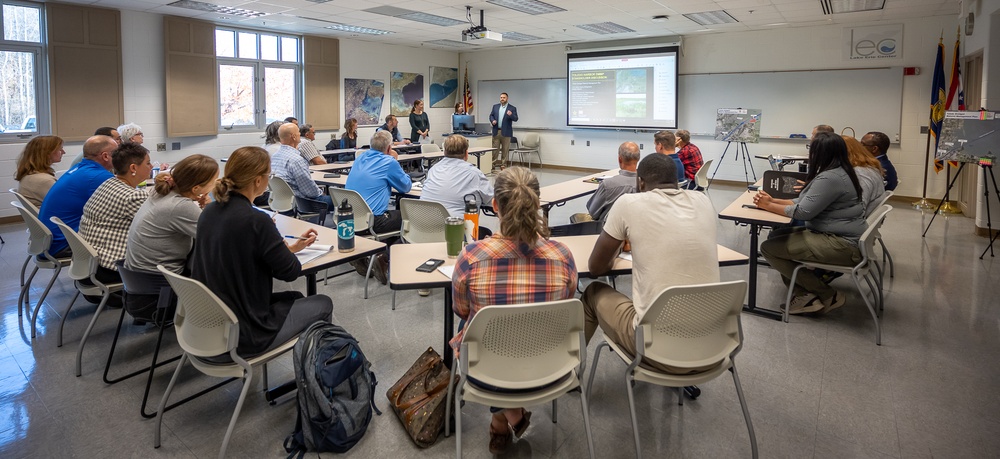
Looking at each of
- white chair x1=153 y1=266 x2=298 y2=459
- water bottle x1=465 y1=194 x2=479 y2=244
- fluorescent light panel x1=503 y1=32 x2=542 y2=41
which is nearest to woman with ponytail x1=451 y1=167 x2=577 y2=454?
water bottle x1=465 y1=194 x2=479 y2=244

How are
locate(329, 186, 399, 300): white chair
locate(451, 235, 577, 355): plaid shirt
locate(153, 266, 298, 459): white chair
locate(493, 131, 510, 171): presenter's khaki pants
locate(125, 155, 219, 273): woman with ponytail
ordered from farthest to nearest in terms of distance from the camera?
locate(493, 131, 510, 171): presenter's khaki pants, locate(329, 186, 399, 300): white chair, locate(125, 155, 219, 273): woman with ponytail, locate(153, 266, 298, 459): white chair, locate(451, 235, 577, 355): plaid shirt

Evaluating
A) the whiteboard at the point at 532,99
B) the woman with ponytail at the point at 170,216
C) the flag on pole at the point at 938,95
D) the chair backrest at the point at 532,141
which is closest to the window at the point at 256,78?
the whiteboard at the point at 532,99

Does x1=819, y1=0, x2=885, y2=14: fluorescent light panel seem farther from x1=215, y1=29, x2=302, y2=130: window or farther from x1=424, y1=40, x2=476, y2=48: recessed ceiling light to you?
x1=215, y1=29, x2=302, y2=130: window

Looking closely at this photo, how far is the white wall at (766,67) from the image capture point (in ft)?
27.7

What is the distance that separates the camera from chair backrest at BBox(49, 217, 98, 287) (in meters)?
2.92

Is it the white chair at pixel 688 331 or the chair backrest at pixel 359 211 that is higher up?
the chair backrest at pixel 359 211

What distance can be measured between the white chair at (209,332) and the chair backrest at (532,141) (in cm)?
1066

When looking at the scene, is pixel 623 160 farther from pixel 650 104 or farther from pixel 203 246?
pixel 650 104

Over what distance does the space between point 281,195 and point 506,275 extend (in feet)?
12.5

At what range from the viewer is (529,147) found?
41.4 ft

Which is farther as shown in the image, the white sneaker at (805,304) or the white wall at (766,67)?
the white wall at (766,67)

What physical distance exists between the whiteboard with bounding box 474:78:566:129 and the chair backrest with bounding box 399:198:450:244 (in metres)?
8.65

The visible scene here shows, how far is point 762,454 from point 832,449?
0.31 meters

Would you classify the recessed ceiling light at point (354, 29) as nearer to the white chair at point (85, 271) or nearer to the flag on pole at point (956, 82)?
the white chair at point (85, 271)
